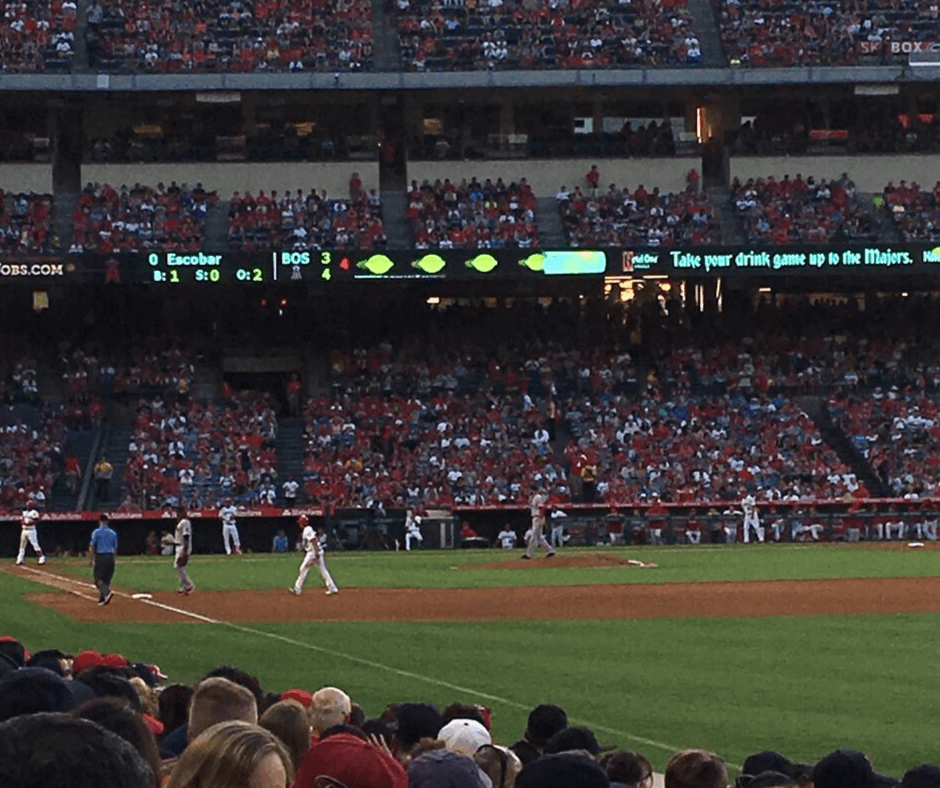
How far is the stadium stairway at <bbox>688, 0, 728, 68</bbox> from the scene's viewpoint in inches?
2379

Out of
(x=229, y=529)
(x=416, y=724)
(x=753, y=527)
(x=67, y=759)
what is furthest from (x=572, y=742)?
(x=753, y=527)

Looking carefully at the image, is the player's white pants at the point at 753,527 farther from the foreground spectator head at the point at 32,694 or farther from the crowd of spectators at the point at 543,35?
the foreground spectator head at the point at 32,694

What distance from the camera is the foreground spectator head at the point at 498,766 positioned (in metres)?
7.47

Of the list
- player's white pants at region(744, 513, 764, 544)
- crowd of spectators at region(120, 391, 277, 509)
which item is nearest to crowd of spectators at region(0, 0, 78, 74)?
crowd of spectators at region(120, 391, 277, 509)

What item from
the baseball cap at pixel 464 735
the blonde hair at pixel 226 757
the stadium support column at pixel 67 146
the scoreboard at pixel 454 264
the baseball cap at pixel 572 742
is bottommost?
the baseball cap at pixel 572 742

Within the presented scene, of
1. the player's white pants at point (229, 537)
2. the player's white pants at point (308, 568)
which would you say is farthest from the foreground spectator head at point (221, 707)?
the player's white pants at point (229, 537)

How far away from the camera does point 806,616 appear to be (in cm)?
2856

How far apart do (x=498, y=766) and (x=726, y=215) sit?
176 ft

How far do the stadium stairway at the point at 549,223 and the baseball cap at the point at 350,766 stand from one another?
5265cm

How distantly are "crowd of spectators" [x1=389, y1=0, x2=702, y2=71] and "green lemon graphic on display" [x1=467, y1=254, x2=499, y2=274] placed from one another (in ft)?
21.5

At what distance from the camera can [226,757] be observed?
14.6 feet

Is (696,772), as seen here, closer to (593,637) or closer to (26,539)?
(593,637)

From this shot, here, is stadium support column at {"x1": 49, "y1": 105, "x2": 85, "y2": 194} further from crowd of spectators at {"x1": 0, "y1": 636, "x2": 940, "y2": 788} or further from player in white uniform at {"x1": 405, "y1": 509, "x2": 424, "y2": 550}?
crowd of spectators at {"x1": 0, "y1": 636, "x2": 940, "y2": 788}

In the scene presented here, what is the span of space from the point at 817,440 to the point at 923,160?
12357mm
